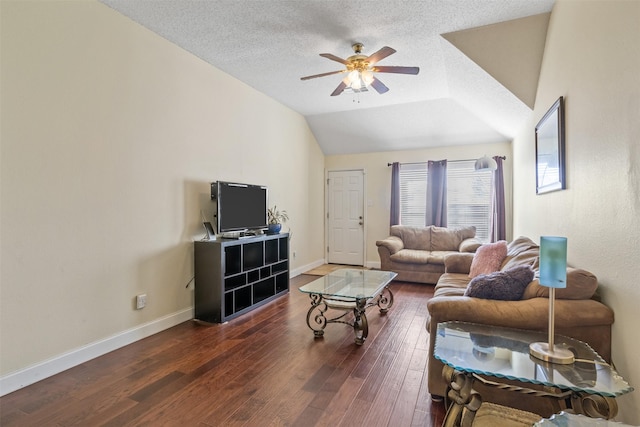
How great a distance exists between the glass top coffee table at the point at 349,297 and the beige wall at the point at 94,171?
4.69 feet

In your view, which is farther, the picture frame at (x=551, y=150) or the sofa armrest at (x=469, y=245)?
the sofa armrest at (x=469, y=245)

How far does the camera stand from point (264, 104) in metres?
4.80

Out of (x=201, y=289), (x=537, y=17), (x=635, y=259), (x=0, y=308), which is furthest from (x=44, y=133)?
(x=537, y=17)

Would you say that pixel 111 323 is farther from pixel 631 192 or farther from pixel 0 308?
pixel 631 192

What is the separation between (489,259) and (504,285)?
1393mm

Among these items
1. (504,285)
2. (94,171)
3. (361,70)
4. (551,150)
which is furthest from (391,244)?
(94,171)

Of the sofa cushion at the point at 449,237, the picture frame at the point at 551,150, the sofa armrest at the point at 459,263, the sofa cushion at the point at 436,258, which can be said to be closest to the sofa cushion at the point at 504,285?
the picture frame at the point at 551,150

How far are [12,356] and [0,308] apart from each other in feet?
1.12

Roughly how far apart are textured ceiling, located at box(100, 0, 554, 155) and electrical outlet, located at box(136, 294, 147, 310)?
252 cm

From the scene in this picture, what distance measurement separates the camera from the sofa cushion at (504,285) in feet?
6.35

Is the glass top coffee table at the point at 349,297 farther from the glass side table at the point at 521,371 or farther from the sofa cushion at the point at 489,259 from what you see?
the glass side table at the point at 521,371

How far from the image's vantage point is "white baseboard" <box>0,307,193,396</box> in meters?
2.13

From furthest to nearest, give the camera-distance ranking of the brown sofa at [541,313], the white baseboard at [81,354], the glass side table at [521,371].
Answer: the white baseboard at [81,354]
the brown sofa at [541,313]
the glass side table at [521,371]

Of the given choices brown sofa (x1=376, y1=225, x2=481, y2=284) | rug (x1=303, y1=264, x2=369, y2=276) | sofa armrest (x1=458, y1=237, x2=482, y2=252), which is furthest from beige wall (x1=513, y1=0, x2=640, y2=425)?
rug (x1=303, y1=264, x2=369, y2=276)
